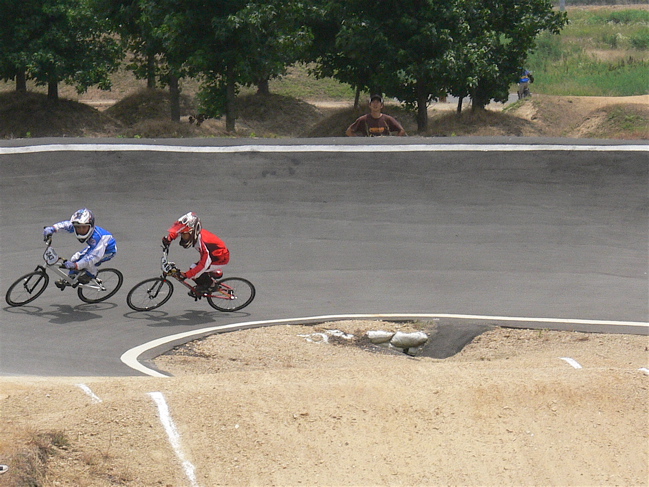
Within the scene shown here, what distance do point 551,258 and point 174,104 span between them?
24.0 metres

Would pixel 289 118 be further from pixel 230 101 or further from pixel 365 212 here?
pixel 365 212

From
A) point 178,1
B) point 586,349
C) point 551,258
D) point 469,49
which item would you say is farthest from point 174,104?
point 586,349

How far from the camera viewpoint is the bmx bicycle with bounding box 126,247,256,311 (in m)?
12.8

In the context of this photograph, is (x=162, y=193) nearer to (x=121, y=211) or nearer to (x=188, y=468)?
(x=121, y=211)

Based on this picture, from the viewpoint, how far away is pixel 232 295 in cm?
1299

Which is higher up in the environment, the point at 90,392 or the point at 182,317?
the point at 90,392

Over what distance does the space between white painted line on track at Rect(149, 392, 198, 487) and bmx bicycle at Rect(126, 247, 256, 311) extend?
5.37 m

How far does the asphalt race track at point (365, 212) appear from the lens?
1430cm

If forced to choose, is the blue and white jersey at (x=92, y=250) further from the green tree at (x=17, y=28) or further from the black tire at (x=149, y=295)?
the green tree at (x=17, y=28)

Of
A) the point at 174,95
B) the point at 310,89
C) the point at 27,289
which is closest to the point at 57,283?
the point at 27,289

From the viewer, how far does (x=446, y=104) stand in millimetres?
47062

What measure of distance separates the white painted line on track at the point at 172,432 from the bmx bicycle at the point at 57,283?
5926mm

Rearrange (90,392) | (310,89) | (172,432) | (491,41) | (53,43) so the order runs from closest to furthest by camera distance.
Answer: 1. (172,432)
2. (90,392)
3. (491,41)
4. (53,43)
5. (310,89)

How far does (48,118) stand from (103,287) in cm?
2687
